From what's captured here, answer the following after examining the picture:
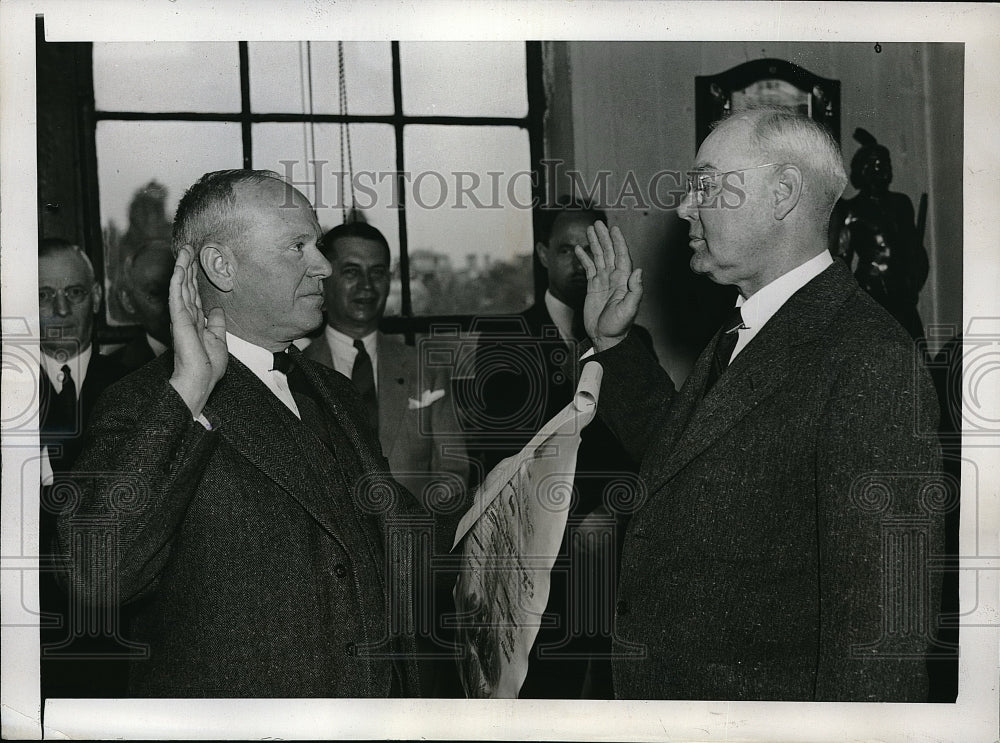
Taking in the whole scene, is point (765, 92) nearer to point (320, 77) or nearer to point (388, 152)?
point (388, 152)

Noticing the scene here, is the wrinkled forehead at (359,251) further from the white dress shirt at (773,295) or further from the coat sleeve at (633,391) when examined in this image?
the white dress shirt at (773,295)

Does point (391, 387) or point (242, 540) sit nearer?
point (242, 540)

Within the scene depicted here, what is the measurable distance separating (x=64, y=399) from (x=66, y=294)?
312mm

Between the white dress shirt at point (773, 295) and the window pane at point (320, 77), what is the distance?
1.21 metres

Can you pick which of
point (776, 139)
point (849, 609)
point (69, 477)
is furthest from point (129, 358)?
point (849, 609)

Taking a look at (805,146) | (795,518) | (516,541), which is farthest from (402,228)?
(795,518)

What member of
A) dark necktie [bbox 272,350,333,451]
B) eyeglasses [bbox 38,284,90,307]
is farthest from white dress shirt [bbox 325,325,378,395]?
eyeglasses [bbox 38,284,90,307]

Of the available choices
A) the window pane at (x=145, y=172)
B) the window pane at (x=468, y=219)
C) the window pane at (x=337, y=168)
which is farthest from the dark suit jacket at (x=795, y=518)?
the window pane at (x=145, y=172)

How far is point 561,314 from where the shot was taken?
2984 mm

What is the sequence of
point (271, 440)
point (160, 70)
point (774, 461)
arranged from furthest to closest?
point (160, 70)
point (271, 440)
point (774, 461)

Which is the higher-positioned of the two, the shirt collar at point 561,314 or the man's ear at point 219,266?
the man's ear at point 219,266

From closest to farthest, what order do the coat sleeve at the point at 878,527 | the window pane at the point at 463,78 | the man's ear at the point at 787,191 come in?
the coat sleeve at the point at 878,527, the man's ear at the point at 787,191, the window pane at the point at 463,78

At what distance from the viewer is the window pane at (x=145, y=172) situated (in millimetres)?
2982

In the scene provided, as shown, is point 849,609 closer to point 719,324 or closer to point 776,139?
point 719,324
